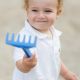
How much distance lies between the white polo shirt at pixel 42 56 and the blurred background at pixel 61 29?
1153 mm

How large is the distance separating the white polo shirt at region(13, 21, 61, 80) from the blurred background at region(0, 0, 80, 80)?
1153 mm

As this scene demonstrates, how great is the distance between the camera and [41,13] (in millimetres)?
1983

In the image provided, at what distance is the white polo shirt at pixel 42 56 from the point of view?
1986 mm

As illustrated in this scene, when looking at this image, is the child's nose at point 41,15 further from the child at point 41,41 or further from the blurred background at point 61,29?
the blurred background at point 61,29

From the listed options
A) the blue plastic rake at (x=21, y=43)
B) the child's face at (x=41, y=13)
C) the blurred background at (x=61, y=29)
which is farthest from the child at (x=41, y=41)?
the blurred background at (x=61, y=29)

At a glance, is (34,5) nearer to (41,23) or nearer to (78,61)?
(41,23)

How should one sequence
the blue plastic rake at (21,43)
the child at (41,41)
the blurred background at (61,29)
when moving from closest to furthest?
the blue plastic rake at (21,43) < the child at (41,41) < the blurred background at (61,29)

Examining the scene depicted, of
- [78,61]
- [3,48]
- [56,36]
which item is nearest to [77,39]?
[78,61]

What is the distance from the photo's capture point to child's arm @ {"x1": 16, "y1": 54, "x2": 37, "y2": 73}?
1.82 m

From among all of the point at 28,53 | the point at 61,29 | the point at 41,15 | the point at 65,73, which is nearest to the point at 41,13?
the point at 41,15

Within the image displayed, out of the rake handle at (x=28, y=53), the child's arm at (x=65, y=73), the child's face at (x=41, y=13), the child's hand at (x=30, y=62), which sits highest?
the child's face at (x=41, y=13)

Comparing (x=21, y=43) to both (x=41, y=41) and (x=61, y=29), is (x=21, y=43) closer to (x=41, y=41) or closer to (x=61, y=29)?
(x=41, y=41)

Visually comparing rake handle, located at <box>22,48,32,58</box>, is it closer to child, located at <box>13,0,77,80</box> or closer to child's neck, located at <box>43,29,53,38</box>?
child, located at <box>13,0,77,80</box>

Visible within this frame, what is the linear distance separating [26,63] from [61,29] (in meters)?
1.90
